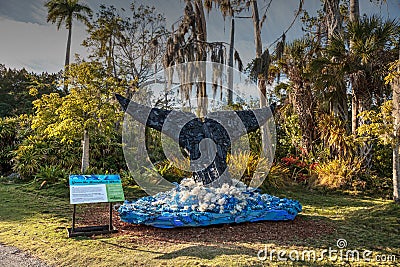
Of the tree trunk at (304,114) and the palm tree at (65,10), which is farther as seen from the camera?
the palm tree at (65,10)

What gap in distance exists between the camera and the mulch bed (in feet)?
14.3

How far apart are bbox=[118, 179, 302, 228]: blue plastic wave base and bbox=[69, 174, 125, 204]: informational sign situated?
18.0 inches

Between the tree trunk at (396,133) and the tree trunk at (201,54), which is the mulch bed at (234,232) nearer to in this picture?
the tree trunk at (396,133)

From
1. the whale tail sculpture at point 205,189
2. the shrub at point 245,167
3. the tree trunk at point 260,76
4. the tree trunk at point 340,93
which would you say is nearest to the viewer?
the whale tail sculpture at point 205,189

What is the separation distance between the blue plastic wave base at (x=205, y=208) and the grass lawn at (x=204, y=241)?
0.45ft

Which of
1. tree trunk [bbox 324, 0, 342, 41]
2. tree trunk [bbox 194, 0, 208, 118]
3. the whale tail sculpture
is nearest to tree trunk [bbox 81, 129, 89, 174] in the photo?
the whale tail sculpture

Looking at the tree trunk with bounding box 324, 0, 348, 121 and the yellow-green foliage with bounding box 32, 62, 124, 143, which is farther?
the tree trunk with bounding box 324, 0, 348, 121

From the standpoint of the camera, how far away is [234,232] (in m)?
4.67

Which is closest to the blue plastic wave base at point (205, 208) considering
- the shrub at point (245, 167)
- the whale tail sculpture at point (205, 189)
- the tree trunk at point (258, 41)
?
the whale tail sculpture at point (205, 189)

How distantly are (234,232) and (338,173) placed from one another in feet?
16.4

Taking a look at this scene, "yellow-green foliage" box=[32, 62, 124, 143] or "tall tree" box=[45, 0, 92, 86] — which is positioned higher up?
"tall tree" box=[45, 0, 92, 86]

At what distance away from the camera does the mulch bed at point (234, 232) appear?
14.3 feet

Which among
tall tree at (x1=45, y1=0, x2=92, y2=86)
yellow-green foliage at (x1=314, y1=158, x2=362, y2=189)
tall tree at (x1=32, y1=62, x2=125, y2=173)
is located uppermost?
tall tree at (x1=45, y1=0, x2=92, y2=86)

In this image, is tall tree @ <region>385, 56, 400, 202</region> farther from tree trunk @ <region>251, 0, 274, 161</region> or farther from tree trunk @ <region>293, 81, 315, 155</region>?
tree trunk @ <region>251, 0, 274, 161</region>
